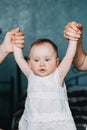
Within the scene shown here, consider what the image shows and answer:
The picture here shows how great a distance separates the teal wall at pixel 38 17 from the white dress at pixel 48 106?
2753mm

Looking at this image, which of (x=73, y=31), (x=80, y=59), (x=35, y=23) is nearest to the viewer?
(x=73, y=31)

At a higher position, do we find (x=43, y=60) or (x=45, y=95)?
(x=43, y=60)

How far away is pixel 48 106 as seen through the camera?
5.65ft

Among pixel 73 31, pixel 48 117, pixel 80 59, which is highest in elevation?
pixel 73 31

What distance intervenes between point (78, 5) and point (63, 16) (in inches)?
8.3

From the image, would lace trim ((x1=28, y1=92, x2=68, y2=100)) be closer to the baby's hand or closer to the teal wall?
the baby's hand

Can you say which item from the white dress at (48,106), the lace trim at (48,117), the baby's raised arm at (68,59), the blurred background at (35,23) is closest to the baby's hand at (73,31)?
the baby's raised arm at (68,59)

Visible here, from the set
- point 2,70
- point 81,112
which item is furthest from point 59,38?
point 81,112

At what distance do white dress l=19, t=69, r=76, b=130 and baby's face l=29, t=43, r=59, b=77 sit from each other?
3 centimetres

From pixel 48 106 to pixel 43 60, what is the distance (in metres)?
0.20

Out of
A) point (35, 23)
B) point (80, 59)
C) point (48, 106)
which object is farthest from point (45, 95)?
point (35, 23)

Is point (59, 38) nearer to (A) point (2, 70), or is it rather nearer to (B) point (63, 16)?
(B) point (63, 16)

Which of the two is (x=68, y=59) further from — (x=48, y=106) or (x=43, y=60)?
(x=48, y=106)

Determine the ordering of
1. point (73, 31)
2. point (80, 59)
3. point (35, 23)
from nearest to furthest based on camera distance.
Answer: point (73, 31) < point (80, 59) < point (35, 23)
